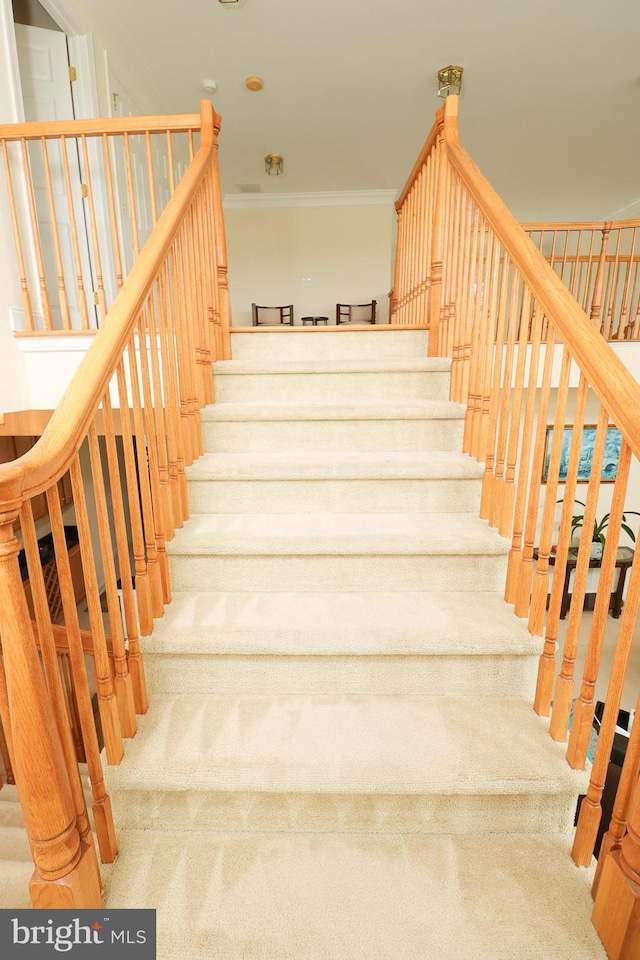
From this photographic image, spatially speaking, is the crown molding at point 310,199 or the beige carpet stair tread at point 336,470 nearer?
the beige carpet stair tread at point 336,470

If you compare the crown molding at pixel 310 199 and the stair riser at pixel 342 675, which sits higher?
the crown molding at pixel 310 199

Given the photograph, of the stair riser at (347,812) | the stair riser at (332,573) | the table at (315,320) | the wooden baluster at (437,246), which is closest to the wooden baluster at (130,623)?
the stair riser at (347,812)

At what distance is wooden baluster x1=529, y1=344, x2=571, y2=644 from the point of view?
127cm

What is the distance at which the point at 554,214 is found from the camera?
23.1 feet

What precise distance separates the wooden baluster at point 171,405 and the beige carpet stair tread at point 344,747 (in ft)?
2.22

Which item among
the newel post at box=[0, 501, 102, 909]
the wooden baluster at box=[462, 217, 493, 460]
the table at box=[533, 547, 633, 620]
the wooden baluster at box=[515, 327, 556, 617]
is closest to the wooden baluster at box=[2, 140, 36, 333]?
the newel post at box=[0, 501, 102, 909]

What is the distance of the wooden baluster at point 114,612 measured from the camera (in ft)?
3.72

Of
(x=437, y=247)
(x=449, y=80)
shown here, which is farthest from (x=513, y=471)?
(x=449, y=80)

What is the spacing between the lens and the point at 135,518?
1323 millimetres

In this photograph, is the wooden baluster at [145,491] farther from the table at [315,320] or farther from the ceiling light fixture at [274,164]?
the table at [315,320]

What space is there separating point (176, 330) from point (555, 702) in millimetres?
1653

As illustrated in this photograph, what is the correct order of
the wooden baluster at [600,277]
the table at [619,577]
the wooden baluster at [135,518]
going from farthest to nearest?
the table at [619,577] < the wooden baluster at [600,277] < the wooden baluster at [135,518]

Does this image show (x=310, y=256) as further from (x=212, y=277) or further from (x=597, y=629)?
(x=597, y=629)

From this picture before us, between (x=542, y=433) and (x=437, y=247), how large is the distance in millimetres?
1500
